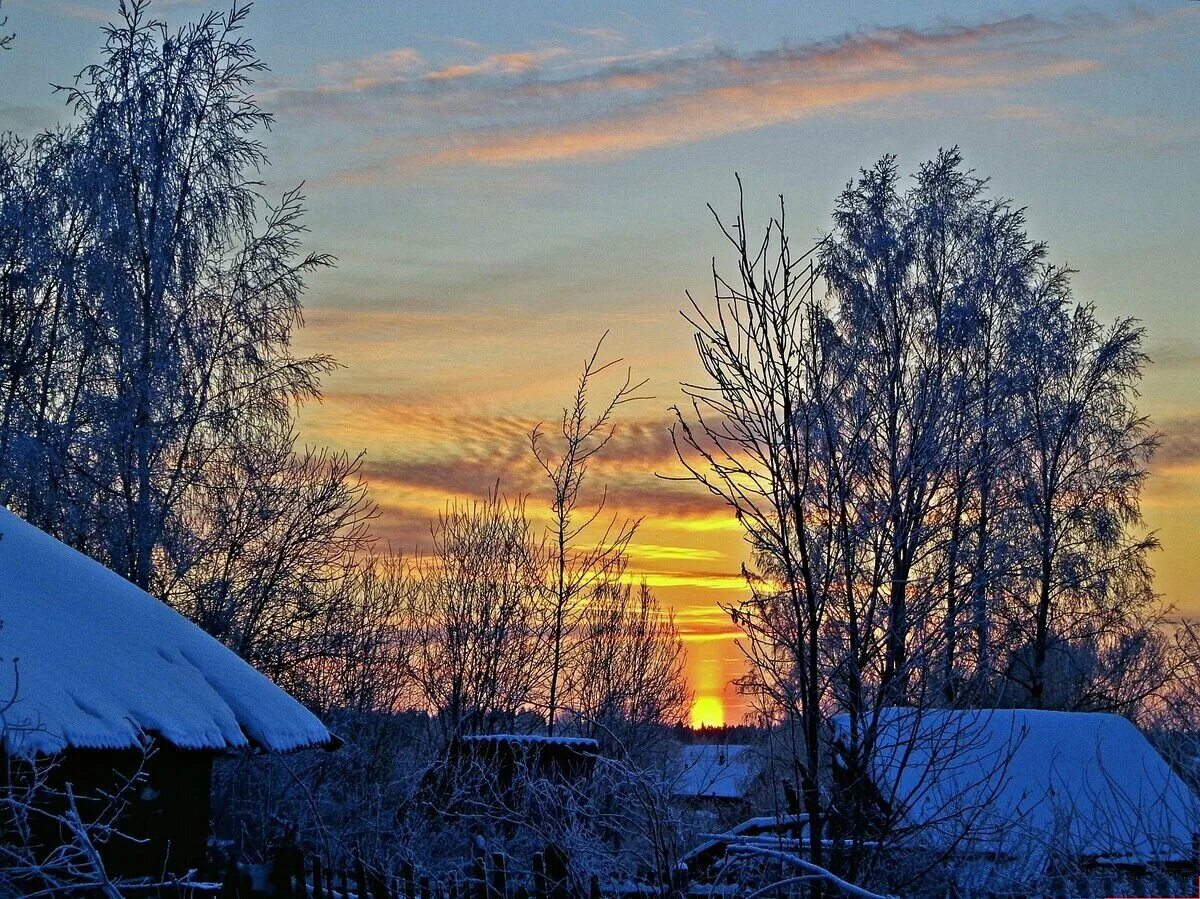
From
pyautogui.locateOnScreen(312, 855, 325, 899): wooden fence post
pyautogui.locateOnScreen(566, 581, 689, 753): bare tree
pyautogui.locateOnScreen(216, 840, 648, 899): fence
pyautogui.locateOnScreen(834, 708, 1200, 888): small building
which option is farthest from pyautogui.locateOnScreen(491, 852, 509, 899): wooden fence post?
pyautogui.locateOnScreen(566, 581, 689, 753): bare tree

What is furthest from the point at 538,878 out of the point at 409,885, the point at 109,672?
the point at 109,672

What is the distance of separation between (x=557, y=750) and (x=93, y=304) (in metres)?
9.18

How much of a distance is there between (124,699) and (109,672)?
322 millimetres

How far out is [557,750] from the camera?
13125 millimetres

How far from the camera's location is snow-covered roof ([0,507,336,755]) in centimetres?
805

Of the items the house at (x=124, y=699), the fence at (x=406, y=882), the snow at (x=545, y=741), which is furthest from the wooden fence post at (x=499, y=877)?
the snow at (x=545, y=741)

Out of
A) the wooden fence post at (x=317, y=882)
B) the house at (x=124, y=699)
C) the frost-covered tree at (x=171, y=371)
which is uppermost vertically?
the frost-covered tree at (x=171, y=371)

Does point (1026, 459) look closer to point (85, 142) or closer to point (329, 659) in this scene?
point (329, 659)

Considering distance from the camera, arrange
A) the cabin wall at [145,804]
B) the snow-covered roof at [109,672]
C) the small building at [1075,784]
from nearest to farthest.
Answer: the snow-covered roof at [109,672] → the cabin wall at [145,804] → the small building at [1075,784]

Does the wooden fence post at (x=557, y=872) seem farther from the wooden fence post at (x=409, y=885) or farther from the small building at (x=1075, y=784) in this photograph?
the small building at (x=1075, y=784)

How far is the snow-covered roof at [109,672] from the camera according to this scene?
8.05m

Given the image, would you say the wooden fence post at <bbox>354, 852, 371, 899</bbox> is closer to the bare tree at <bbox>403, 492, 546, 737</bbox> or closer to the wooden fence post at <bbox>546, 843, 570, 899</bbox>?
the wooden fence post at <bbox>546, 843, 570, 899</bbox>

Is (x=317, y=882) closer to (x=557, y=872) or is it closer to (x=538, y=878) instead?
(x=538, y=878)

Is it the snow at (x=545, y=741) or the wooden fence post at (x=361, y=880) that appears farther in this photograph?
the snow at (x=545, y=741)
